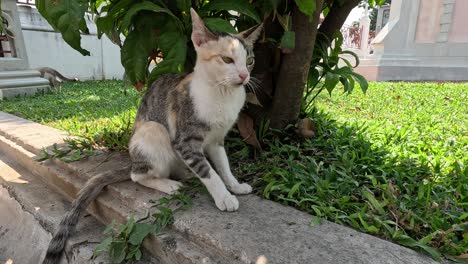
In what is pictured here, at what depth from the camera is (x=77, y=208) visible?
71.1 inches

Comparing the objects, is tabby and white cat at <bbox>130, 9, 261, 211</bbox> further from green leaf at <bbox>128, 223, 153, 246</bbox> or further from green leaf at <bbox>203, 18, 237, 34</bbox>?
green leaf at <bbox>128, 223, 153, 246</bbox>

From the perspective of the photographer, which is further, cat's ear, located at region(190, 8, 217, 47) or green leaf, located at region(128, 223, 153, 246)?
cat's ear, located at region(190, 8, 217, 47)

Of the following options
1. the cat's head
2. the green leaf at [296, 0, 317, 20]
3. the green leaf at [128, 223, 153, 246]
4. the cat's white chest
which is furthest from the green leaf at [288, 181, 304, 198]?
the green leaf at [296, 0, 317, 20]

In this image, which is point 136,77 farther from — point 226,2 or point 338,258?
point 338,258

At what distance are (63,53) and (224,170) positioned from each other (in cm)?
934

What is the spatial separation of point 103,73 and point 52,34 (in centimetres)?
172

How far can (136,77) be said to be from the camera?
211 centimetres

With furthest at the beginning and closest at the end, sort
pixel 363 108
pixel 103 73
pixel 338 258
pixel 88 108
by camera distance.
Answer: pixel 103 73 → pixel 88 108 → pixel 363 108 → pixel 338 258

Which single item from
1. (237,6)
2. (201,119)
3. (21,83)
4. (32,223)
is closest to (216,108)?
(201,119)

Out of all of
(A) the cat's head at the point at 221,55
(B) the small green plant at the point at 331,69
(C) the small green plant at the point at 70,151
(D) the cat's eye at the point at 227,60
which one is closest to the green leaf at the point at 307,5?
(A) the cat's head at the point at 221,55

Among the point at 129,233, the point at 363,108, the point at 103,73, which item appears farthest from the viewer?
the point at 103,73

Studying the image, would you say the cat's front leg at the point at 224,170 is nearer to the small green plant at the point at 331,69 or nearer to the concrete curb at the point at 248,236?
the concrete curb at the point at 248,236

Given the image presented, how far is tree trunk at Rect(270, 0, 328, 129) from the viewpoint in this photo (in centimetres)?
214

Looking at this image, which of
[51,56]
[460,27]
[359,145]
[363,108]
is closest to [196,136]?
[359,145]
